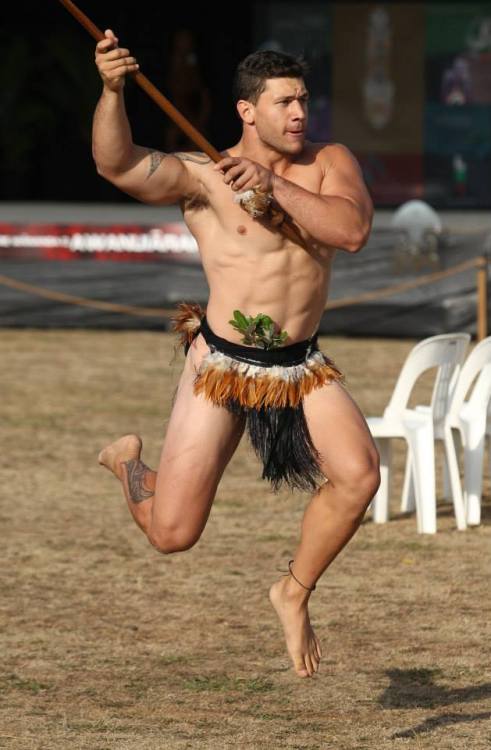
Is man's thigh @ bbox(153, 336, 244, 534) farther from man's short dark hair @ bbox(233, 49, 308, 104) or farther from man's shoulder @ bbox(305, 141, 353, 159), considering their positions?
man's short dark hair @ bbox(233, 49, 308, 104)

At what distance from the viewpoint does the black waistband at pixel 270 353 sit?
575 cm

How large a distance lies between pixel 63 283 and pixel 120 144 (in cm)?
1210

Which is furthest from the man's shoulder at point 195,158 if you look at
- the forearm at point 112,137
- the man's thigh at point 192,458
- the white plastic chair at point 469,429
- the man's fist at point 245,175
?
the white plastic chair at point 469,429

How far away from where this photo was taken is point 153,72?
2702 cm

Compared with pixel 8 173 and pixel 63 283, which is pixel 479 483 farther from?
pixel 8 173

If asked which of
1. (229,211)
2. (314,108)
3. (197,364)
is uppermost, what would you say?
(314,108)

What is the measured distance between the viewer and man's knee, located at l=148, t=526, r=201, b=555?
19.0ft

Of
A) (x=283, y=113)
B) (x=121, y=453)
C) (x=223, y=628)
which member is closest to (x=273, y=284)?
(x=283, y=113)

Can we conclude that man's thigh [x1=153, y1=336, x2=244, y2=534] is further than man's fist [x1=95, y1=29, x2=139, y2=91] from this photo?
Yes

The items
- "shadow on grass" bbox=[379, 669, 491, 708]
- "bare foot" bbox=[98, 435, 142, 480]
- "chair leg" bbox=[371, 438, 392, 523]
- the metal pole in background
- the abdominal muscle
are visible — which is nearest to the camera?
the abdominal muscle

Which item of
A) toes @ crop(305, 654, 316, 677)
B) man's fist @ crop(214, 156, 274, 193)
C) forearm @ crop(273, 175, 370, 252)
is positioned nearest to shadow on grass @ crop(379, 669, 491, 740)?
toes @ crop(305, 654, 316, 677)

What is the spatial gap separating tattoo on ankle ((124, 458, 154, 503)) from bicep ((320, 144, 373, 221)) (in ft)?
4.36

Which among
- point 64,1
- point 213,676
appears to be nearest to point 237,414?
point 213,676

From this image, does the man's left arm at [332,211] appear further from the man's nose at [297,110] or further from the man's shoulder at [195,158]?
the man's shoulder at [195,158]
